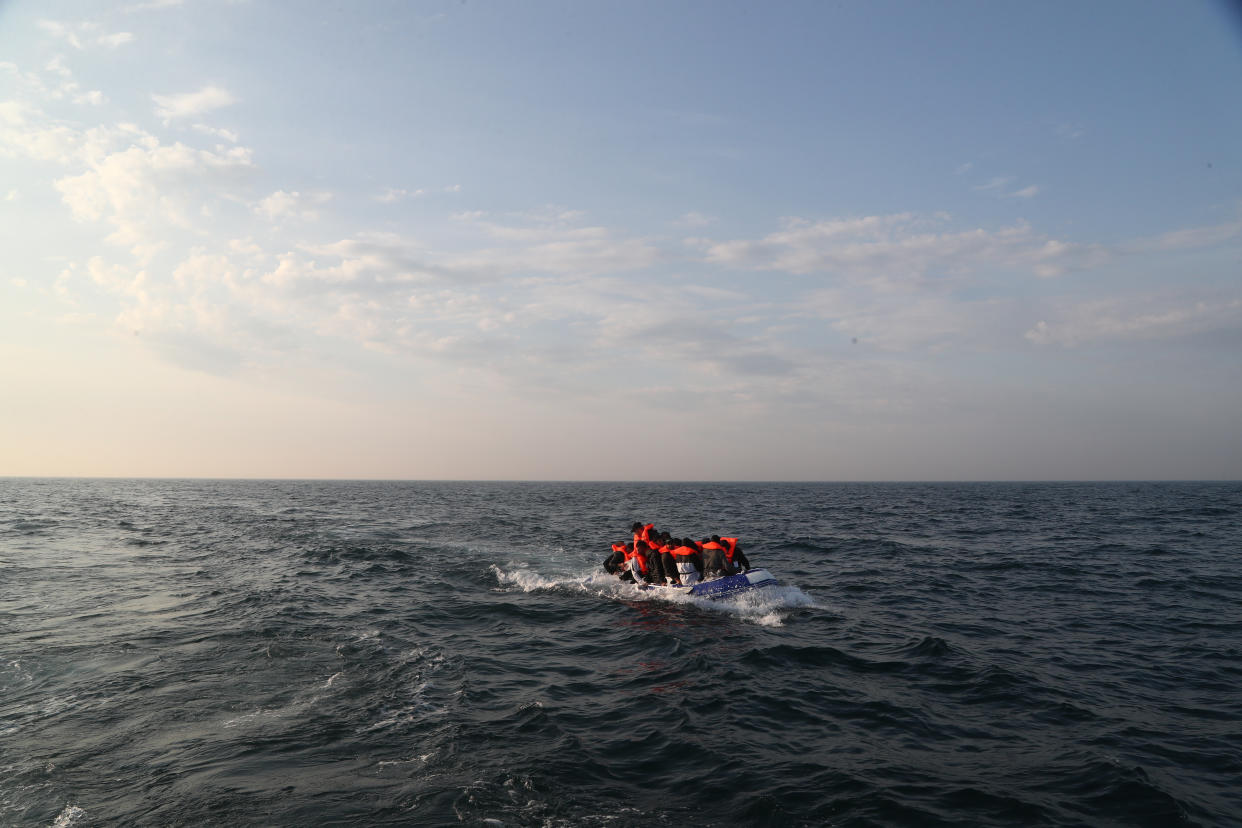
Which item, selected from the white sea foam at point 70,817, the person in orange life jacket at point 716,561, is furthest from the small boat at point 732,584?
the white sea foam at point 70,817

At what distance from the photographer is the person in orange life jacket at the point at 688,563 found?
64.2 ft

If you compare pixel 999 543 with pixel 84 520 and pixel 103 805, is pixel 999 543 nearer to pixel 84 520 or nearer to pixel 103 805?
pixel 103 805

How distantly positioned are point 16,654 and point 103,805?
828 cm

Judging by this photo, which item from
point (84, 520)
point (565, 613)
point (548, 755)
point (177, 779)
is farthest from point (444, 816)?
point (84, 520)

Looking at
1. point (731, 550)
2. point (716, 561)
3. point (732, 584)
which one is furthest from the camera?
point (731, 550)

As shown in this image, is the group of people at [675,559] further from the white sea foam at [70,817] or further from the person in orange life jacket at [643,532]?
the white sea foam at [70,817]

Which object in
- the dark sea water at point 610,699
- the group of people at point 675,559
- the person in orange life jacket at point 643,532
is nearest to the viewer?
the dark sea water at point 610,699

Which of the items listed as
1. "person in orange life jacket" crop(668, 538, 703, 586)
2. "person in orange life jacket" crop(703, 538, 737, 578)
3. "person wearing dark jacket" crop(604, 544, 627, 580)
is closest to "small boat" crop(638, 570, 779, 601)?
"person in orange life jacket" crop(703, 538, 737, 578)

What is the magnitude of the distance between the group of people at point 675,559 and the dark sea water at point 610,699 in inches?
37.6

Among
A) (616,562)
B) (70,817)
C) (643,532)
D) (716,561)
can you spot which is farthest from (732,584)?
(70,817)

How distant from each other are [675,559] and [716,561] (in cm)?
151

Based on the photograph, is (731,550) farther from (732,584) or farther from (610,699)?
(610,699)

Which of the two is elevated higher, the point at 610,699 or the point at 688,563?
the point at 688,563

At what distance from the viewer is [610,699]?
11.1 m
